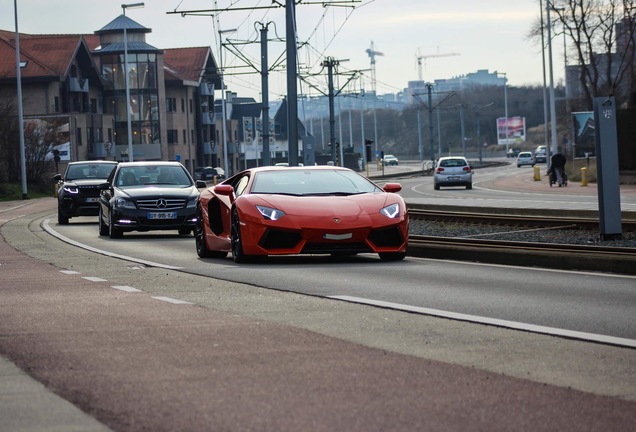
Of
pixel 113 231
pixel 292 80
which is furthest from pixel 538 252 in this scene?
pixel 292 80

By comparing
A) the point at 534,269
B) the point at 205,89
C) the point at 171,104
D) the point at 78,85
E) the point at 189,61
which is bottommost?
the point at 534,269

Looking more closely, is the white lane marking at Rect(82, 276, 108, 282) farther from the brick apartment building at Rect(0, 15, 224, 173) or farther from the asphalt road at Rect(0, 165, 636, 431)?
the brick apartment building at Rect(0, 15, 224, 173)

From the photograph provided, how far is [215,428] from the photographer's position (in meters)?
5.84

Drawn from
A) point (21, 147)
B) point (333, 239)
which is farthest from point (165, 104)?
point (333, 239)

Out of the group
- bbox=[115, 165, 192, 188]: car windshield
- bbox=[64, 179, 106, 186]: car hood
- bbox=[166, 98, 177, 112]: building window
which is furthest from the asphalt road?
bbox=[166, 98, 177, 112]: building window

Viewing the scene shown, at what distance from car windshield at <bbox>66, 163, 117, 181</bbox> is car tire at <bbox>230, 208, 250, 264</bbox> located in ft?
58.7

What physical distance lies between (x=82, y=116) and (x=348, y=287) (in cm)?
9043

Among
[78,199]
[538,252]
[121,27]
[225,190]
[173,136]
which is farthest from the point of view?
[173,136]

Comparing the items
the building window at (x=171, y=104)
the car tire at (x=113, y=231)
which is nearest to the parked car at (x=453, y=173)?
the car tire at (x=113, y=231)

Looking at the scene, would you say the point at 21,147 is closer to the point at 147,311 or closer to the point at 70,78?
the point at 70,78

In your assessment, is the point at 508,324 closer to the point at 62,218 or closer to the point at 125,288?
the point at 125,288

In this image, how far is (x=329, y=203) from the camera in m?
16.8

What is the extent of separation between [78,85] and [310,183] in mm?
90478

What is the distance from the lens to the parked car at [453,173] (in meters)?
64.6
